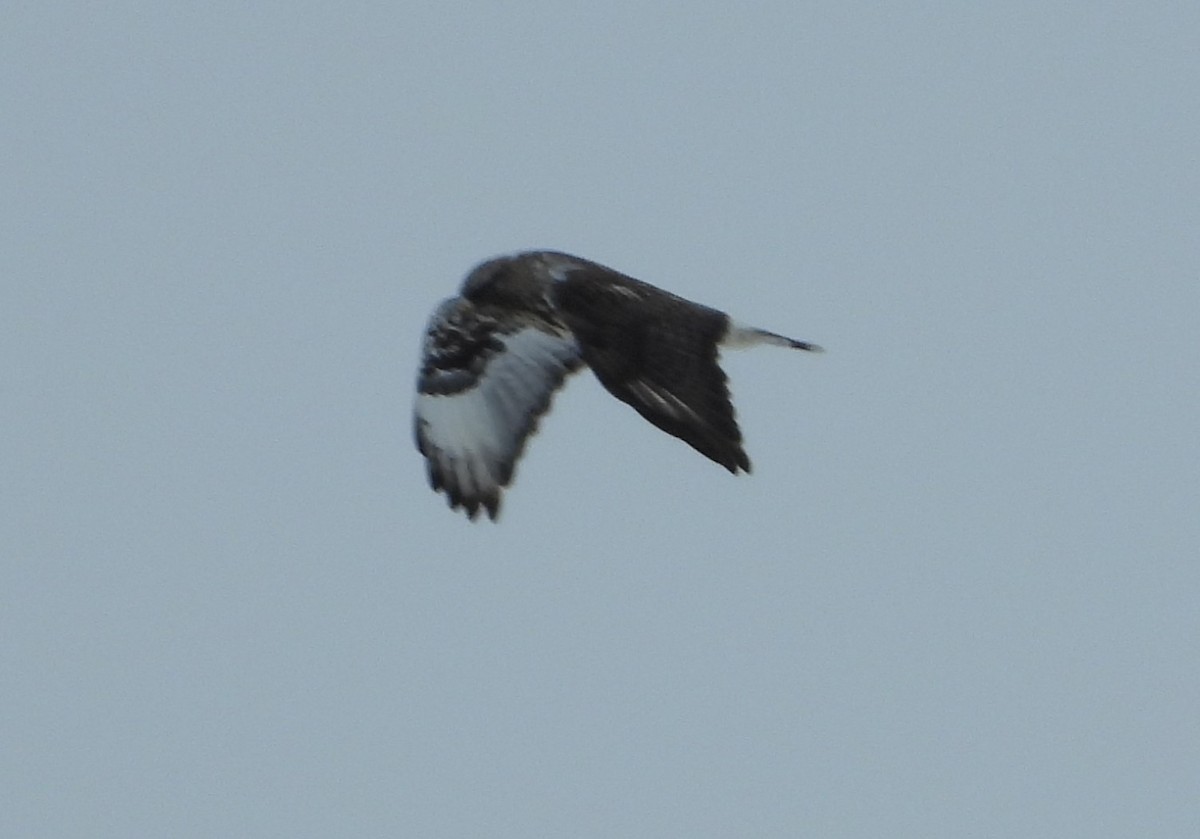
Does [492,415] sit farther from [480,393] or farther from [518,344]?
[518,344]

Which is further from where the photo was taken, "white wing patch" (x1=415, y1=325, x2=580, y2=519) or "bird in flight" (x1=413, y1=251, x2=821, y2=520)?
"white wing patch" (x1=415, y1=325, x2=580, y2=519)

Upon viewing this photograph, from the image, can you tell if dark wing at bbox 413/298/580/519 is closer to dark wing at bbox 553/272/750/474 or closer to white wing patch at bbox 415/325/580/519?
white wing patch at bbox 415/325/580/519

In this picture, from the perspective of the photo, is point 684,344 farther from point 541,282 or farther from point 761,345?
point 541,282

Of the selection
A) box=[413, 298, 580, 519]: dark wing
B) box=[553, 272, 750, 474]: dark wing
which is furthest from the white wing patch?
box=[553, 272, 750, 474]: dark wing

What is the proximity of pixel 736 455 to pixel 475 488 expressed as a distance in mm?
3348

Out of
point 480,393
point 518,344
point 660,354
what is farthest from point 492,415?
point 660,354

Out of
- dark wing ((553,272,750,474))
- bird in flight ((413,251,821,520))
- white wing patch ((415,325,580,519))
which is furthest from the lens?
white wing patch ((415,325,580,519))

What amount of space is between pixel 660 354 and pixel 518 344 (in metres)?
2.80

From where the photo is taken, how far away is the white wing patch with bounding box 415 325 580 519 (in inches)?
690

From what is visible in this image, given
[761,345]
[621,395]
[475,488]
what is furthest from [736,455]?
[475,488]

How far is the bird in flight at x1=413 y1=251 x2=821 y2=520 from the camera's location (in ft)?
52.6

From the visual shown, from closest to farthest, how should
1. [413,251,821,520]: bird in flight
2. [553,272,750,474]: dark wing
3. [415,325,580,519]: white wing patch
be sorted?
[553,272,750,474]: dark wing
[413,251,821,520]: bird in flight
[415,325,580,519]: white wing patch

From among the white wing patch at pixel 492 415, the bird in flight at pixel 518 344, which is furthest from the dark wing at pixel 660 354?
the white wing patch at pixel 492 415

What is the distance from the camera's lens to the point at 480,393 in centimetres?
1798
